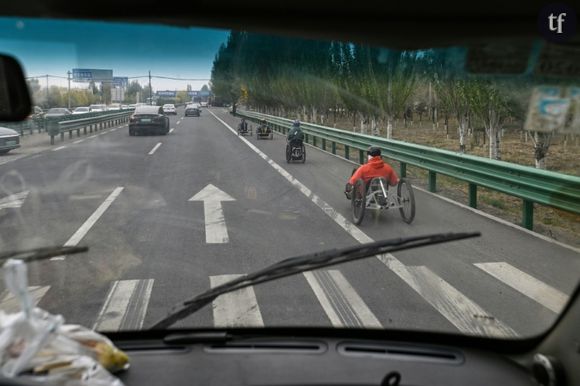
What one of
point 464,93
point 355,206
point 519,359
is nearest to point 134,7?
point 519,359

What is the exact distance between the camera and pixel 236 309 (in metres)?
2.93

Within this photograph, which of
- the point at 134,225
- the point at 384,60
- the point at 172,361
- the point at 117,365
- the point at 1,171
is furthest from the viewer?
the point at 134,225

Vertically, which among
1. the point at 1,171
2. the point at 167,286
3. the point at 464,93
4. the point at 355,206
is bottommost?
the point at 167,286

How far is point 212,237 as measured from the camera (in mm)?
4664

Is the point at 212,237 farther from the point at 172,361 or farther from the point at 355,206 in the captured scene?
the point at 172,361

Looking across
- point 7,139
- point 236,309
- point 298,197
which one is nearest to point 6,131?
point 7,139

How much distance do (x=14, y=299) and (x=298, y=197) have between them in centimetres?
310

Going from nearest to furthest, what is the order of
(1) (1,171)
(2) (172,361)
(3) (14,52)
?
(2) (172,361), (3) (14,52), (1) (1,171)

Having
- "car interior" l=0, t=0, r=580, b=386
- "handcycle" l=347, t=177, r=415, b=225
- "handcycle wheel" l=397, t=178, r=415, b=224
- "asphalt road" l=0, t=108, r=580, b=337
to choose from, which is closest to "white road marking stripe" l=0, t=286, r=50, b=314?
"asphalt road" l=0, t=108, r=580, b=337

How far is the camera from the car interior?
2.15 m

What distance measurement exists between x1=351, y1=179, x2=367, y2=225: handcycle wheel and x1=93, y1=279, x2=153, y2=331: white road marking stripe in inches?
58.7

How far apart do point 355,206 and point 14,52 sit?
2.78 m

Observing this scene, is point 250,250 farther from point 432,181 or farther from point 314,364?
point 314,364

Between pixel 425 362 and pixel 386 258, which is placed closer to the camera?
pixel 425 362
